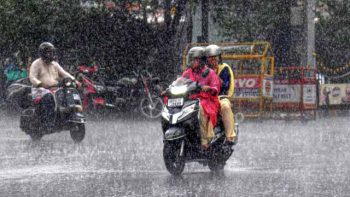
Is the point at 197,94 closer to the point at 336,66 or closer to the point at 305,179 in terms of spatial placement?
the point at 305,179

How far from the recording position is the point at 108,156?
14.3 meters

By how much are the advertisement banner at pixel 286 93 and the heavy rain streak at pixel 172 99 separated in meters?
0.03

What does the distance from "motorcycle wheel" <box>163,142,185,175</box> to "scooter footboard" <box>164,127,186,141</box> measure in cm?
13

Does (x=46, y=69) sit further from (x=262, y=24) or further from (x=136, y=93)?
(x=262, y=24)

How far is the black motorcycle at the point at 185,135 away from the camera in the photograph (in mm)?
11648

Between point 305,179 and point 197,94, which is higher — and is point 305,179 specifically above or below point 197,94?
below

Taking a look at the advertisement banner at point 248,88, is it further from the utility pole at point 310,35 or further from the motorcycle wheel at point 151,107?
the utility pole at point 310,35

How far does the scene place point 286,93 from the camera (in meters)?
25.6

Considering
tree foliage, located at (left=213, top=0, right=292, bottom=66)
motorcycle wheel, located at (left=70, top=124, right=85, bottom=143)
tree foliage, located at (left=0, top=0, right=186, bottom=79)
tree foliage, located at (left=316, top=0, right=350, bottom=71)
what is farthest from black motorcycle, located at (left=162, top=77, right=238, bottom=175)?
tree foliage, located at (left=316, top=0, right=350, bottom=71)

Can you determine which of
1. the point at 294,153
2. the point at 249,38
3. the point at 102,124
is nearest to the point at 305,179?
the point at 294,153

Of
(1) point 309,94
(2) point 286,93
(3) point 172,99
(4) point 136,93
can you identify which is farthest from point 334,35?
(3) point 172,99

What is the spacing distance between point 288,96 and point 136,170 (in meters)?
13.8

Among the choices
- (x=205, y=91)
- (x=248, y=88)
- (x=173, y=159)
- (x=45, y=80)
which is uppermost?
(x=205, y=91)

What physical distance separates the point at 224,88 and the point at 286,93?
13255mm
